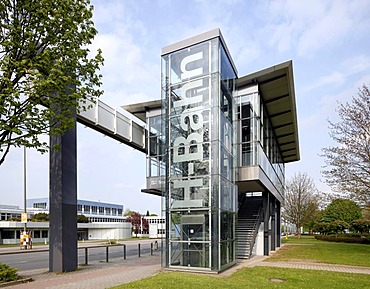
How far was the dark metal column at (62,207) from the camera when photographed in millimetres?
13133

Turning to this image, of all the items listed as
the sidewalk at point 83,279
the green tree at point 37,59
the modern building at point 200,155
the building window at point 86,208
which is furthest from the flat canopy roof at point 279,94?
the building window at point 86,208

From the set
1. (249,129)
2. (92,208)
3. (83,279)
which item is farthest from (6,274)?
(92,208)

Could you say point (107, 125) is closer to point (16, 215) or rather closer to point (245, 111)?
point (245, 111)

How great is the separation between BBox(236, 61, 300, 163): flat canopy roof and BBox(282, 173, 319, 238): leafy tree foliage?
23333 millimetres

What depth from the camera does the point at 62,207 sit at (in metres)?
13.3

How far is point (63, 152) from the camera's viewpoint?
13617 mm

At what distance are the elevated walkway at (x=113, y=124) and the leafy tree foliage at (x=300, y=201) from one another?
35890 millimetres

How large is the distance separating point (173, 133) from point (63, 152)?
467 centimetres

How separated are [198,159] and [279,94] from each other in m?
9.52

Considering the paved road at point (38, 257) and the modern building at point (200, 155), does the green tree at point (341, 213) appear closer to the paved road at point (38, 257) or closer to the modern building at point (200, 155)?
the paved road at point (38, 257)

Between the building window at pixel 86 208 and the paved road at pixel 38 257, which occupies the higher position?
the paved road at pixel 38 257

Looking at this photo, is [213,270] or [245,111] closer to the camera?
[213,270]

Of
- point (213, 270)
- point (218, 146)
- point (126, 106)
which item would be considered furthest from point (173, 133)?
point (126, 106)

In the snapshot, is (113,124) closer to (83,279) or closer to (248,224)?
(83,279)
